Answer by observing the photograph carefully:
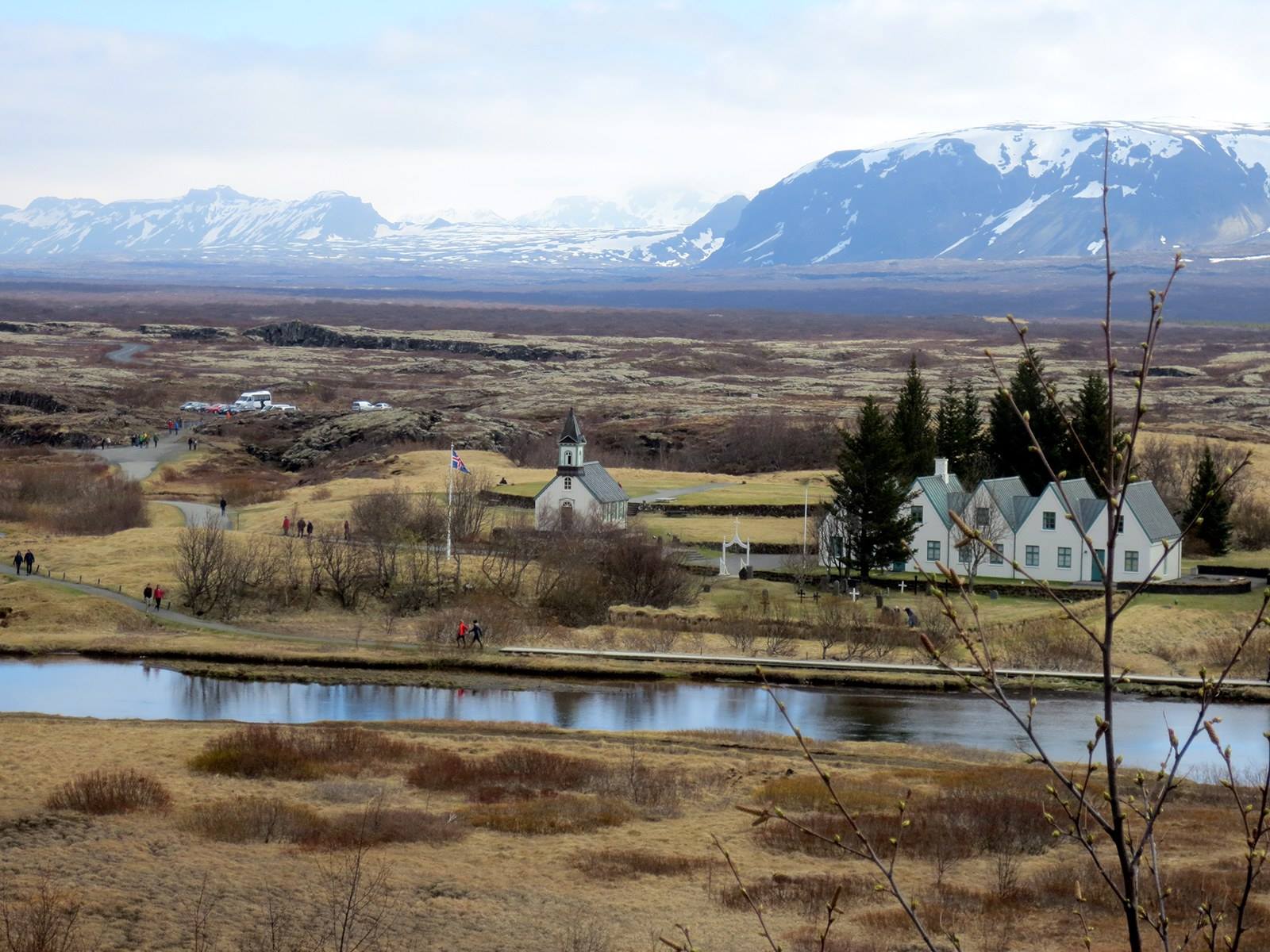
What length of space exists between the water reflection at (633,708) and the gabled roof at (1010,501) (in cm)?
1437

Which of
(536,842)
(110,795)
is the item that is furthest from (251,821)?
(536,842)

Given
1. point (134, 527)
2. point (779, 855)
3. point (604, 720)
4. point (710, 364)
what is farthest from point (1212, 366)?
point (779, 855)

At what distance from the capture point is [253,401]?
130 m

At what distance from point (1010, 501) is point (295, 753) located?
→ 3581 centimetres

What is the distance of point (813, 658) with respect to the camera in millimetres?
49469

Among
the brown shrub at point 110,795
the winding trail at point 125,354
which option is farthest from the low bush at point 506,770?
the winding trail at point 125,354

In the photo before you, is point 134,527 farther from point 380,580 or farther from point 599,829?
point 599,829

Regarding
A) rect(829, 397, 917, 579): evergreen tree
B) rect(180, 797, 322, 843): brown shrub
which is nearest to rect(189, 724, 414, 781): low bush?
rect(180, 797, 322, 843): brown shrub

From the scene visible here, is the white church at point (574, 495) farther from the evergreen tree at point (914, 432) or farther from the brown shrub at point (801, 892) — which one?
the brown shrub at point (801, 892)

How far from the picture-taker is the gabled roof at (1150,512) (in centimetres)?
5762

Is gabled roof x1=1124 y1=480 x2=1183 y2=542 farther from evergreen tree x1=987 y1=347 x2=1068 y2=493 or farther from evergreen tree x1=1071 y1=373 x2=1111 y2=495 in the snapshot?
evergreen tree x1=987 y1=347 x2=1068 y2=493

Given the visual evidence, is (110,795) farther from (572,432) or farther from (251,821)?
(572,432)

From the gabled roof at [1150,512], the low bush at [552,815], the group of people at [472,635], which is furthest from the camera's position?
the gabled roof at [1150,512]

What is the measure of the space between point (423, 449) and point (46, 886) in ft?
273
